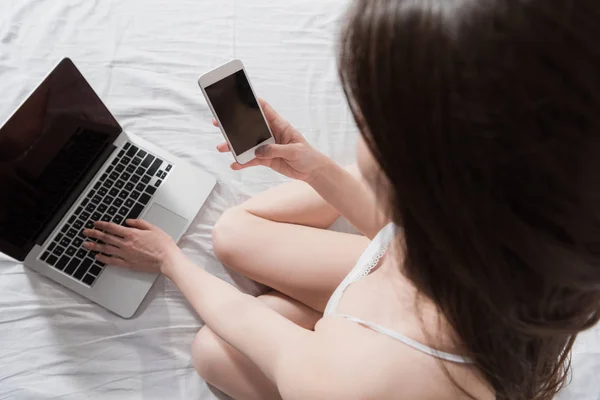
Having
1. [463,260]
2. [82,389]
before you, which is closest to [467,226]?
[463,260]

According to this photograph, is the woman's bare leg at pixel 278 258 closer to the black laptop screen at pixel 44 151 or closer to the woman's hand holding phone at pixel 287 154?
the woman's hand holding phone at pixel 287 154

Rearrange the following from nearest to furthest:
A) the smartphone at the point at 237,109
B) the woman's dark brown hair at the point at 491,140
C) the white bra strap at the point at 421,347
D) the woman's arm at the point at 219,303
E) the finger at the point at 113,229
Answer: the woman's dark brown hair at the point at 491,140
the white bra strap at the point at 421,347
the woman's arm at the point at 219,303
the smartphone at the point at 237,109
the finger at the point at 113,229

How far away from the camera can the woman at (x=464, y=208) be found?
0.32 metres

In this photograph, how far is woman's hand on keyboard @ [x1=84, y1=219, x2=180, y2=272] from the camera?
828 millimetres

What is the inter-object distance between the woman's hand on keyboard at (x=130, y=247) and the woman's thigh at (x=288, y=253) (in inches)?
3.8

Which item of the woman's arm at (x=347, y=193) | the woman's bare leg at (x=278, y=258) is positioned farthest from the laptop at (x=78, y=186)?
the woman's arm at (x=347, y=193)

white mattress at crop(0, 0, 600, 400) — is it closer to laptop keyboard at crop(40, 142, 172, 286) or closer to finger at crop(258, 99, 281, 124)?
laptop keyboard at crop(40, 142, 172, 286)

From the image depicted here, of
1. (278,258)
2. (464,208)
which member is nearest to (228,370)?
(278,258)

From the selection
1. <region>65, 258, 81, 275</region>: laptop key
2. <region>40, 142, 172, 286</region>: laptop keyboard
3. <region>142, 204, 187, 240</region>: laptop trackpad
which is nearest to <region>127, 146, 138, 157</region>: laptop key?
<region>40, 142, 172, 286</region>: laptop keyboard

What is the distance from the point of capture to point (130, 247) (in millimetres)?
831

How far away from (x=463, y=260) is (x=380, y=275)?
0.26 m

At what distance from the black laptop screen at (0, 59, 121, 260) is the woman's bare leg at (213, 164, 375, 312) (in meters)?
0.26

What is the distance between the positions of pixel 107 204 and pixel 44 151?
137 mm

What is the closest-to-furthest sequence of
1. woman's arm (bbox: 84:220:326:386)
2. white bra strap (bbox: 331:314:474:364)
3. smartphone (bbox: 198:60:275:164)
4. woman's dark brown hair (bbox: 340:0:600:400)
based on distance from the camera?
woman's dark brown hair (bbox: 340:0:600:400) < white bra strap (bbox: 331:314:474:364) < woman's arm (bbox: 84:220:326:386) < smartphone (bbox: 198:60:275:164)
